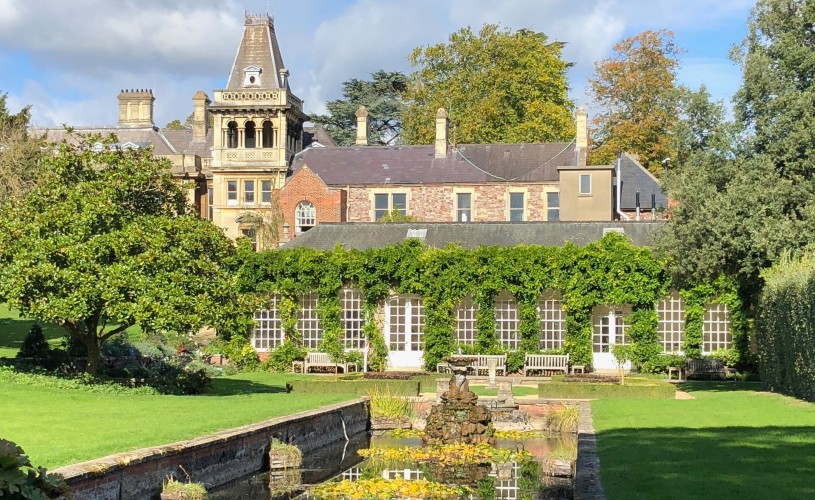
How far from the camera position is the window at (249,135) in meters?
62.3

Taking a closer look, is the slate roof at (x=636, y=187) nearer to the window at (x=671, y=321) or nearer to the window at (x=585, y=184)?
the window at (x=585, y=184)

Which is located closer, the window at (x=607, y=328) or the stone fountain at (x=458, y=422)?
the stone fountain at (x=458, y=422)

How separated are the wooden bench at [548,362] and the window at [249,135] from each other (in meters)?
31.1

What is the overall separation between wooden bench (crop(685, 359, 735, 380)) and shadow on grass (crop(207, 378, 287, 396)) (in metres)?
13.1

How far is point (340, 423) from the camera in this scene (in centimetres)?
2303

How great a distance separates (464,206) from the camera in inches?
2131

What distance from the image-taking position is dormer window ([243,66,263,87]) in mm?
62781

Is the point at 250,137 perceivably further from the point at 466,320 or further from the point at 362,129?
the point at 466,320

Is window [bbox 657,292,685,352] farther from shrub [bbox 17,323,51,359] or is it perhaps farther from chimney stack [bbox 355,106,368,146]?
chimney stack [bbox 355,106,368,146]

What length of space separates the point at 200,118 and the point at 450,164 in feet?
78.7

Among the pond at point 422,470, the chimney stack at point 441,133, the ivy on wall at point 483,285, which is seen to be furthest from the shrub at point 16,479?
the chimney stack at point 441,133

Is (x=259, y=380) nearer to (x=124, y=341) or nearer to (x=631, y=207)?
(x=124, y=341)

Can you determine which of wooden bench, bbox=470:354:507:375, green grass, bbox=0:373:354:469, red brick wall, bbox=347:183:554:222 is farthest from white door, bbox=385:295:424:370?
red brick wall, bbox=347:183:554:222

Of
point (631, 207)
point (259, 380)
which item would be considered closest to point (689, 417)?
point (259, 380)
